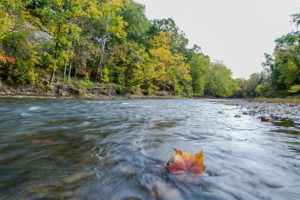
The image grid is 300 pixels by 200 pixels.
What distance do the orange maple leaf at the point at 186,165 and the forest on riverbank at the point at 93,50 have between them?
915cm

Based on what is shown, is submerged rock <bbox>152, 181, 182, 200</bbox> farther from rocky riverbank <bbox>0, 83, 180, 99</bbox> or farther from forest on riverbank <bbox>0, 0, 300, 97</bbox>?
rocky riverbank <bbox>0, 83, 180, 99</bbox>

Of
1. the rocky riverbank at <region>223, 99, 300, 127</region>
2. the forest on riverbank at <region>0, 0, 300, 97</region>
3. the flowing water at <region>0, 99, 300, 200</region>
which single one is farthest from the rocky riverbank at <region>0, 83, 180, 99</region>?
the rocky riverbank at <region>223, 99, 300, 127</region>

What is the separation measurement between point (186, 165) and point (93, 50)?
15596mm

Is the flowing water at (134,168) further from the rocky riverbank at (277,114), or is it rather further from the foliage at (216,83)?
the foliage at (216,83)

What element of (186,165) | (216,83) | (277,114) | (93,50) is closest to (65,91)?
(93,50)

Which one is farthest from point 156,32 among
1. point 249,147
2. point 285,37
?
point 249,147

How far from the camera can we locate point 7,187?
3.34 feet

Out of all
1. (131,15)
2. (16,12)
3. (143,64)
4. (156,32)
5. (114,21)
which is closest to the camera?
(16,12)

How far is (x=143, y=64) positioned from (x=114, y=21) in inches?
228

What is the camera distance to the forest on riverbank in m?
8.09

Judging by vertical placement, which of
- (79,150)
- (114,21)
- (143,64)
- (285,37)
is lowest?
(79,150)

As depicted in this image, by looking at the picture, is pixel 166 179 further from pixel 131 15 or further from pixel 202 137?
pixel 131 15

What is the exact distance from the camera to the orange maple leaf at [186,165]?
1257 mm

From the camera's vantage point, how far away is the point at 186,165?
1281 mm
